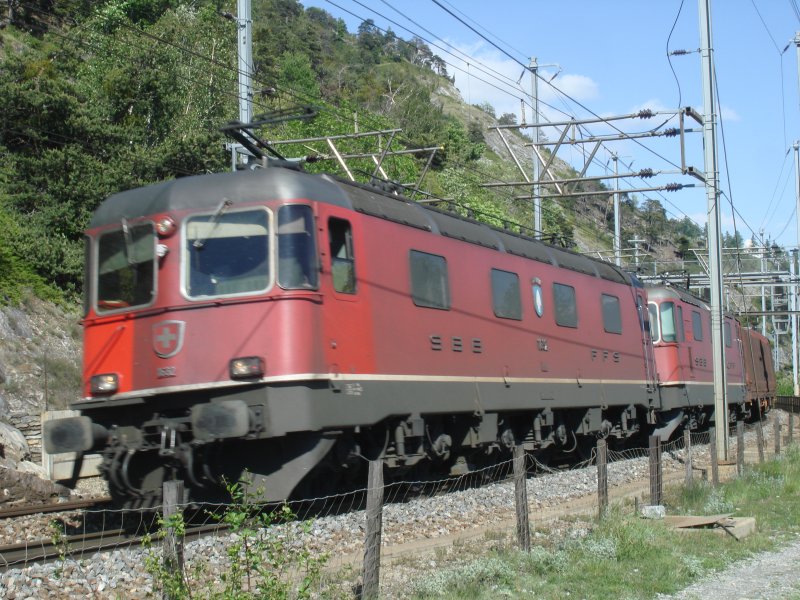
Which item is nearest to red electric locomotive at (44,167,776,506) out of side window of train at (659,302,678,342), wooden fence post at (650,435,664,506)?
wooden fence post at (650,435,664,506)

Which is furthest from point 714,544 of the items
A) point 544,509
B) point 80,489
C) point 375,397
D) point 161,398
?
point 80,489

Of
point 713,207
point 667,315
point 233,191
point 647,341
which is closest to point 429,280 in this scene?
point 233,191

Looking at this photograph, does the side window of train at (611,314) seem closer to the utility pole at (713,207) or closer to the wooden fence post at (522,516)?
the utility pole at (713,207)

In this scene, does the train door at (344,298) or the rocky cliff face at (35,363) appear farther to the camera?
the rocky cliff face at (35,363)

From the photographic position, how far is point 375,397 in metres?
10.8

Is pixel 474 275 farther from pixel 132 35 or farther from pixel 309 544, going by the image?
pixel 132 35

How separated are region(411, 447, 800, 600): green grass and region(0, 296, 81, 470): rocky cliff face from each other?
11.1 metres

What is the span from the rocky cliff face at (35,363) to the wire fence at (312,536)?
7952 millimetres

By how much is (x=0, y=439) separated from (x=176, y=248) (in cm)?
695

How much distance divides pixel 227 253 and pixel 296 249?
2.44 feet

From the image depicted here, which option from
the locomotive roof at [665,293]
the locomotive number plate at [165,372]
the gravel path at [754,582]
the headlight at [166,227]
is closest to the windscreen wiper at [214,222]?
the headlight at [166,227]

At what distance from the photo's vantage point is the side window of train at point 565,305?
632 inches

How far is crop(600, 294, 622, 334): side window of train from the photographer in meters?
18.2

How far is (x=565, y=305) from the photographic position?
16391 millimetres
